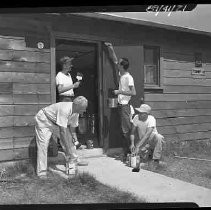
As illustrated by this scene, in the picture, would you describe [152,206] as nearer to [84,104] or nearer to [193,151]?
[84,104]

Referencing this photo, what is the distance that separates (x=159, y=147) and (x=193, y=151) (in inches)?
33.3

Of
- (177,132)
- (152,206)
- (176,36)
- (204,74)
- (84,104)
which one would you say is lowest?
(152,206)

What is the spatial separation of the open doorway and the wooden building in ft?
0.05

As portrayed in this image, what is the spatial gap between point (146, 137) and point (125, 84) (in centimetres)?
91

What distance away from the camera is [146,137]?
5.72m

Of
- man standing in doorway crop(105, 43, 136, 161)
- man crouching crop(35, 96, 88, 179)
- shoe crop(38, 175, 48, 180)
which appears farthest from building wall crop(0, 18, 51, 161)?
man standing in doorway crop(105, 43, 136, 161)

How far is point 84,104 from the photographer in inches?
187

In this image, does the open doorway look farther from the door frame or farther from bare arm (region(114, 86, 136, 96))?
bare arm (region(114, 86, 136, 96))

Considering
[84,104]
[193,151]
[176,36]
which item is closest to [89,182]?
[84,104]

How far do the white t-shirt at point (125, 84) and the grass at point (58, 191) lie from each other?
1.63 meters

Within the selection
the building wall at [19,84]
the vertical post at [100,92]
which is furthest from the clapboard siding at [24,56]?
the vertical post at [100,92]

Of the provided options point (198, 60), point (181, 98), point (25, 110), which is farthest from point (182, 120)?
point (25, 110)

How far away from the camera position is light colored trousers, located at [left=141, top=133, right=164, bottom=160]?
568cm

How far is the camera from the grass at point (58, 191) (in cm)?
412
